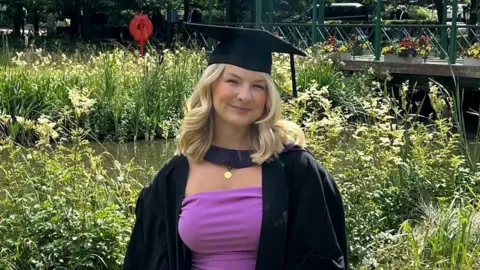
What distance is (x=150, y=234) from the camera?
2473mm

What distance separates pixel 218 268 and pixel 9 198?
2.50 m

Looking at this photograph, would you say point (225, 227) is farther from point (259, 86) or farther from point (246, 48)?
point (246, 48)

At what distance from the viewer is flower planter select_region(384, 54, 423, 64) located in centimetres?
1441

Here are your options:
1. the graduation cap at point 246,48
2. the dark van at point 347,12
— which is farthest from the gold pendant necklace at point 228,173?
the dark van at point 347,12

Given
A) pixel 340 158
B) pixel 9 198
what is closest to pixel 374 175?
pixel 340 158

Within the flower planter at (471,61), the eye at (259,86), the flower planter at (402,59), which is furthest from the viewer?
the flower planter at (402,59)

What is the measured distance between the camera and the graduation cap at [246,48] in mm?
2465

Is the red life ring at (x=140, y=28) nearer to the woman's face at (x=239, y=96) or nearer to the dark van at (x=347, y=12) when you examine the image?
the dark van at (x=347, y=12)

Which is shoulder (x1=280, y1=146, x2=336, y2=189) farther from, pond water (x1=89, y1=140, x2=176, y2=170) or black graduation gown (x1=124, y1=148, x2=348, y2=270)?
pond water (x1=89, y1=140, x2=176, y2=170)

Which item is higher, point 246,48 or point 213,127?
point 246,48

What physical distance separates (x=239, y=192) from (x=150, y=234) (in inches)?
13.7

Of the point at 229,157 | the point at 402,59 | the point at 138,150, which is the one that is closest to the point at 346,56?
→ the point at 402,59

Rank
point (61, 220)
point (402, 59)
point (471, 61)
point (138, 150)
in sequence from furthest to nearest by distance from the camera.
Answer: point (402, 59) < point (471, 61) < point (138, 150) < point (61, 220)

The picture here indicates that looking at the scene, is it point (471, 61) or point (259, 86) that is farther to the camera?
point (471, 61)
